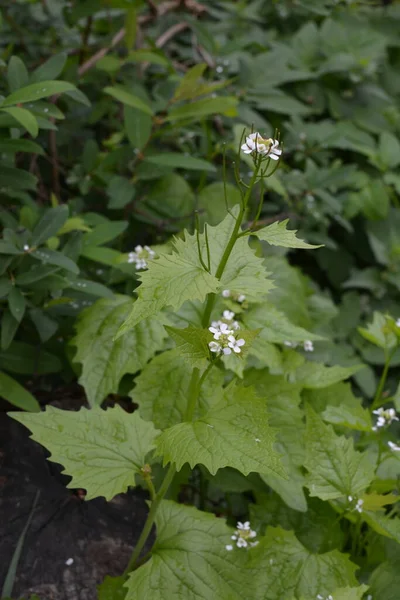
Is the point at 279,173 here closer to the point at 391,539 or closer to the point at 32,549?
the point at 391,539

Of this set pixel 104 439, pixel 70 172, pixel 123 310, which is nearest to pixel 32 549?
pixel 104 439

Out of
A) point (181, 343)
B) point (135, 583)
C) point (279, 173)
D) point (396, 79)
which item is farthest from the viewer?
point (396, 79)

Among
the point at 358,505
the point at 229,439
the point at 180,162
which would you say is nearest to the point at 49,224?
the point at 180,162

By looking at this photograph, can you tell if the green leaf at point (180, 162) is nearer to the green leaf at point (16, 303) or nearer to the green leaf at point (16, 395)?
the green leaf at point (16, 303)

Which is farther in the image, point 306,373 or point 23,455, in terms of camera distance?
point 306,373

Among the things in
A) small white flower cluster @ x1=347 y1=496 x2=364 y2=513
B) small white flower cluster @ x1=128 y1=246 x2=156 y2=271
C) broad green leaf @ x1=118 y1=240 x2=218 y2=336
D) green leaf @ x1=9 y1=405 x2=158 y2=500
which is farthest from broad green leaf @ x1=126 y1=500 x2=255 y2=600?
small white flower cluster @ x1=128 y1=246 x2=156 y2=271

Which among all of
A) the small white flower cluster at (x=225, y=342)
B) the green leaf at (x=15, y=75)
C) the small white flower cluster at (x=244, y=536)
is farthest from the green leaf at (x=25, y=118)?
the small white flower cluster at (x=244, y=536)

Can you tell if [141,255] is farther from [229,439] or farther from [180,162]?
[229,439]
